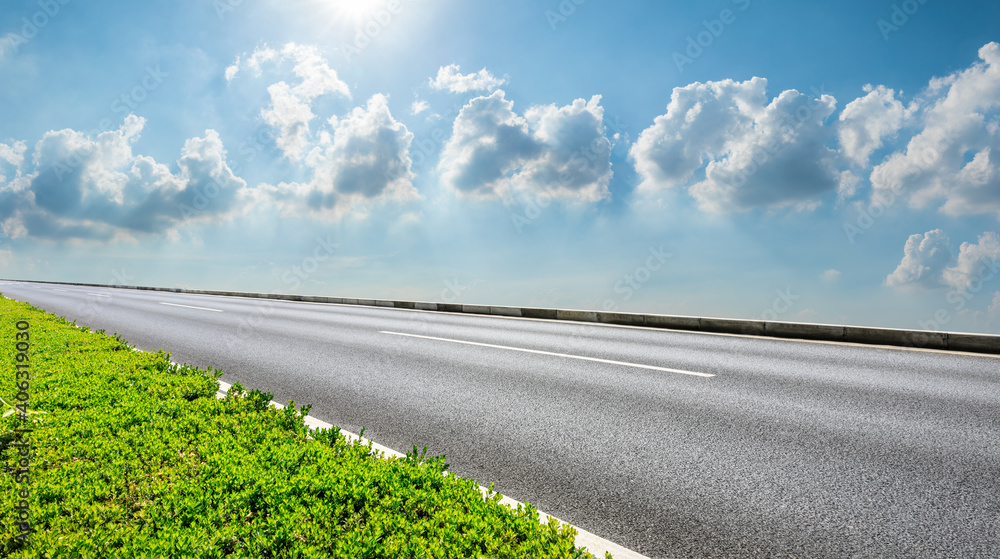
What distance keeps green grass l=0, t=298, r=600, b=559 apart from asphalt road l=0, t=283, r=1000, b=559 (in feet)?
2.68

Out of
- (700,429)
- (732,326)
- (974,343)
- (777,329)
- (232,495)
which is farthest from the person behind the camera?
(732,326)

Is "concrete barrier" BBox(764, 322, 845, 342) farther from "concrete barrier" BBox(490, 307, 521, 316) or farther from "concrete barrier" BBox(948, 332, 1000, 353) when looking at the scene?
"concrete barrier" BBox(490, 307, 521, 316)

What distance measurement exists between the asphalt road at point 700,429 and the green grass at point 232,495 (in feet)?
2.68

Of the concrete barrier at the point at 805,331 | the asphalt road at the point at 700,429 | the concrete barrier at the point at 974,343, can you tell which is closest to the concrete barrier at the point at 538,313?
the asphalt road at the point at 700,429

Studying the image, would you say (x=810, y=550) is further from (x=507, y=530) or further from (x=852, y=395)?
(x=852, y=395)

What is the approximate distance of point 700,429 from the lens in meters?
4.73

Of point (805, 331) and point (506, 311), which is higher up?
point (805, 331)

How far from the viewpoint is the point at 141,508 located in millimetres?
2939

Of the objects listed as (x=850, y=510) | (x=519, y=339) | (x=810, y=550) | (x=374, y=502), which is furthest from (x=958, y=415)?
(x=519, y=339)

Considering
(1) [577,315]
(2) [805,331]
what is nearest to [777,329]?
Result: (2) [805,331]

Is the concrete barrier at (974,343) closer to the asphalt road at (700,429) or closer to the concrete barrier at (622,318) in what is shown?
the asphalt road at (700,429)

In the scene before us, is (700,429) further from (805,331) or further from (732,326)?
(732,326)

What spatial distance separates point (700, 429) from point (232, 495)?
390cm

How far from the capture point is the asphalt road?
3.11 m
